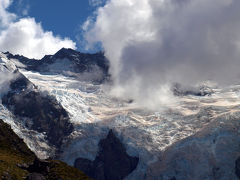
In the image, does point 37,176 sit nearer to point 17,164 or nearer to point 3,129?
point 17,164

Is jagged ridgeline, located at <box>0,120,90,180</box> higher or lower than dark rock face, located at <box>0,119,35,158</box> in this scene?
lower

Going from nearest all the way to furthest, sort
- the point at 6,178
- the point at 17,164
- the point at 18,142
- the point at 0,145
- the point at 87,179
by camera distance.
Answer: the point at 6,178
the point at 17,164
the point at 87,179
the point at 0,145
the point at 18,142

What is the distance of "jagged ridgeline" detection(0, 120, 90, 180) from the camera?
116 m

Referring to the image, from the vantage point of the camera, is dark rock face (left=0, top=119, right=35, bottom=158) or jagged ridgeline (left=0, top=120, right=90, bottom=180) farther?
dark rock face (left=0, top=119, right=35, bottom=158)

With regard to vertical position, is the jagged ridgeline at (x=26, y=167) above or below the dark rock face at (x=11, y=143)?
below

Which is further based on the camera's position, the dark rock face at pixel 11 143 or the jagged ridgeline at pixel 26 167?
the dark rock face at pixel 11 143

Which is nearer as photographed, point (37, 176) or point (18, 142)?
point (37, 176)

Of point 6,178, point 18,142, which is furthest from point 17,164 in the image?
point 18,142

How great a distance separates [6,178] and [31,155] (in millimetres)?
48052

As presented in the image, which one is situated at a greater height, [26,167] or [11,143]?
[11,143]

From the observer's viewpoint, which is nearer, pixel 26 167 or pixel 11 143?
pixel 26 167

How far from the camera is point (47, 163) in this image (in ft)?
431

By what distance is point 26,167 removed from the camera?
127938 millimetres

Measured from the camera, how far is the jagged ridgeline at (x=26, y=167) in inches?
4582
